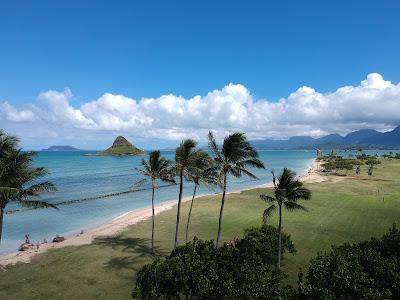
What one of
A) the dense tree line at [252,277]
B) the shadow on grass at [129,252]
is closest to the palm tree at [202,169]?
the shadow on grass at [129,252]

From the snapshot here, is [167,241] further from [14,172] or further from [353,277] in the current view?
[353,277]

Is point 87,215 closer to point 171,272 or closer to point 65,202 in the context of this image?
point 65,202

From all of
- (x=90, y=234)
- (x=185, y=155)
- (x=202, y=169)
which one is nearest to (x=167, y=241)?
(x=90, y=234)

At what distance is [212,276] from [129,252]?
23366 mm

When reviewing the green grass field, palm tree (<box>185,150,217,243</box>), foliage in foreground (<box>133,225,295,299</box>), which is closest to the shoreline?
the green grass field

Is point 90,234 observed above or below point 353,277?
below

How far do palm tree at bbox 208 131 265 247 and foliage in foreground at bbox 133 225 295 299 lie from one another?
577 inches

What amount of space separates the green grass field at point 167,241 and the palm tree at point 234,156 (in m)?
9.79

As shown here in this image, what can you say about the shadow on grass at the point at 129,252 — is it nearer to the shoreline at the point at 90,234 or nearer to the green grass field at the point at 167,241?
the green grass field at the point at 167,241

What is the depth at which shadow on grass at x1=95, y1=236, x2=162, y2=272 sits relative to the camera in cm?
3547

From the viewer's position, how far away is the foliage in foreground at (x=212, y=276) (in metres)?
17.7

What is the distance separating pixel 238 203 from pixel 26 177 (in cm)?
4884

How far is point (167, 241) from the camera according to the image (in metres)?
44.4

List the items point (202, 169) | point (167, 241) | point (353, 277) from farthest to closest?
point (167, 241) < point (202, 169) < point (353, 277)
